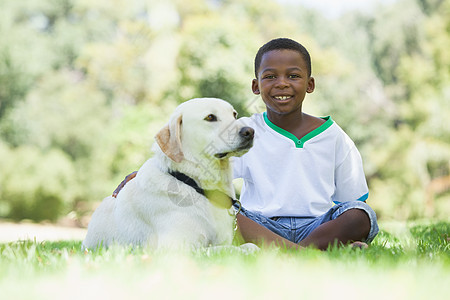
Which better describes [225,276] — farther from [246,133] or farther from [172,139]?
[172,139]

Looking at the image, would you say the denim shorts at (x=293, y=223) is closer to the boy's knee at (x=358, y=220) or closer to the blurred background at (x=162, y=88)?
the boy's knee at (x=358, y=220)

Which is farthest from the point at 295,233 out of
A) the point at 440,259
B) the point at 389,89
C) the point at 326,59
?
the point at 389,89

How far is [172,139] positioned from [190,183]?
295 millimetres

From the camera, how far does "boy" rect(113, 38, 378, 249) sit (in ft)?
12.2

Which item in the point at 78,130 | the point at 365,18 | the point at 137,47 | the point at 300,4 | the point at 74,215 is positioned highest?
the point at 300,4

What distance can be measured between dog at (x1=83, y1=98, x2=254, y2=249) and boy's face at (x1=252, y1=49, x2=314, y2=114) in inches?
31.4

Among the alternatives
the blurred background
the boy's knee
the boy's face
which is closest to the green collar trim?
the boy's face

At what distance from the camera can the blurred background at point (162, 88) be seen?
14.0 m

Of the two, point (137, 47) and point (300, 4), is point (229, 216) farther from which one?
point (300, 4)

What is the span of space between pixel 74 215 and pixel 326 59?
41.2 feet

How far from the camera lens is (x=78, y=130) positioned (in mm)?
18938

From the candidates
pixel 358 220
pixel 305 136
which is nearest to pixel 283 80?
pixel 305 136

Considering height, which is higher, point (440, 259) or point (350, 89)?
point (350, 89)

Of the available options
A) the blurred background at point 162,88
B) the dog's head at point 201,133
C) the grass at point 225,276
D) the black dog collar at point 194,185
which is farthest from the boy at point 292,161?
the blurred background at point 162,88
